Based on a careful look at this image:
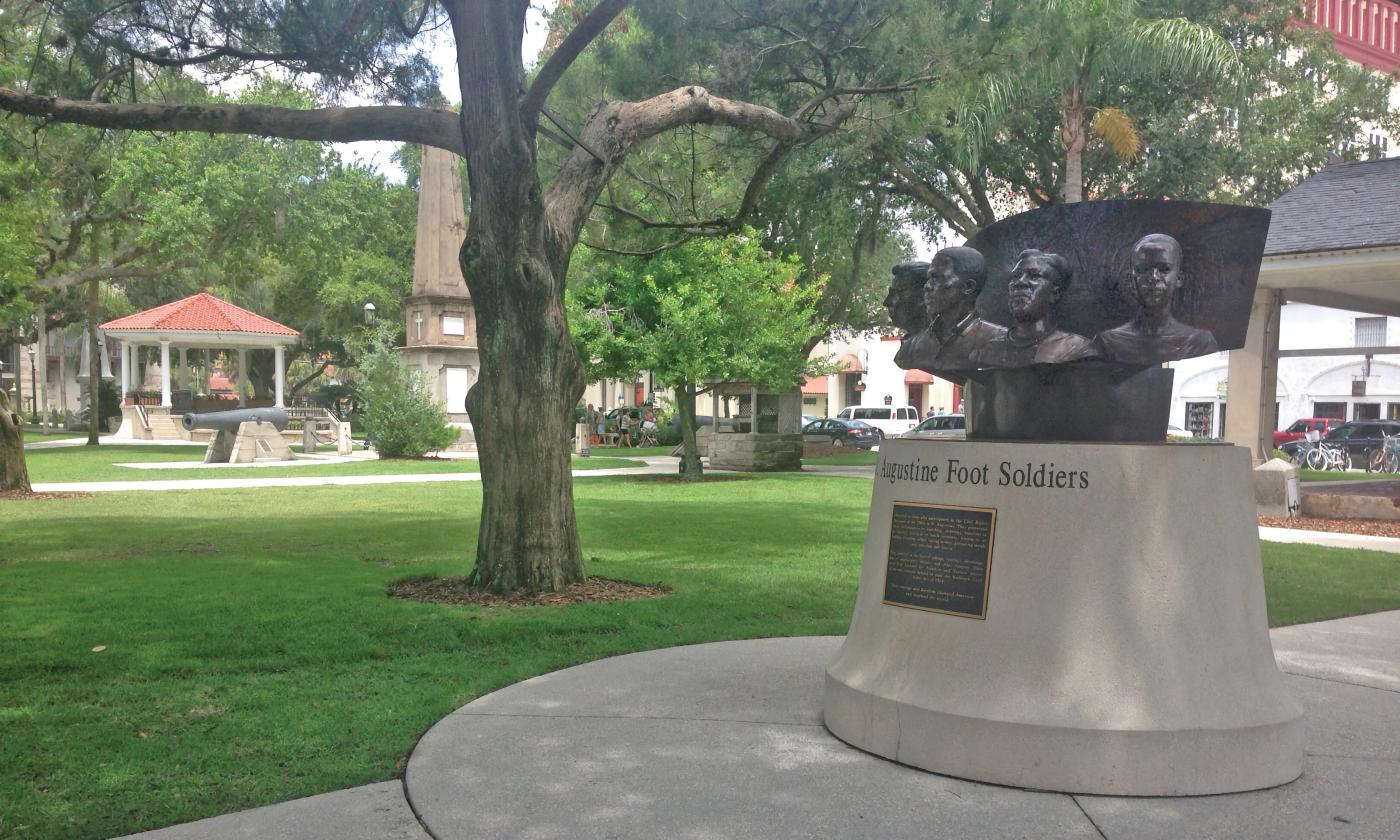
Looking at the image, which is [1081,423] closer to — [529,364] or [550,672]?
[550,672]

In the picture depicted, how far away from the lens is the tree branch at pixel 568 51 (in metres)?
8.21

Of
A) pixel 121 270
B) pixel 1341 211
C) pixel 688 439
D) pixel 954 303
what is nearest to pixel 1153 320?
pixel 954 303

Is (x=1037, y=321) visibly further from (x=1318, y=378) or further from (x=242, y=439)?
(x=1318, y=378)

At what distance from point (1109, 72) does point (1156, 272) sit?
63.6 ft

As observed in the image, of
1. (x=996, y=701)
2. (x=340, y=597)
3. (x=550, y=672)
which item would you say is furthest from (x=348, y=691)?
(x=996, y=701)

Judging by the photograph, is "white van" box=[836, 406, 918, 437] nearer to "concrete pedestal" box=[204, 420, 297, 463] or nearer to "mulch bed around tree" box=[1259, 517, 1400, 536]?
"concrete pedestal" box=[204, 420, 297, 463]

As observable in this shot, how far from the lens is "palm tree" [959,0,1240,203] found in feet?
54.6

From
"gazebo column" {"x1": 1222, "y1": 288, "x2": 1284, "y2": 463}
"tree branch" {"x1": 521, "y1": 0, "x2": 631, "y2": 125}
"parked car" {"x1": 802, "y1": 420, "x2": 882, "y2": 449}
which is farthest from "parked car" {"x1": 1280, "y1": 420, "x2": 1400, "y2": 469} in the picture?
"tree branch" {"x1": 521, "y1": 0, "x2": 631, "y2": 125}

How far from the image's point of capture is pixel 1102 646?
14.9 feet

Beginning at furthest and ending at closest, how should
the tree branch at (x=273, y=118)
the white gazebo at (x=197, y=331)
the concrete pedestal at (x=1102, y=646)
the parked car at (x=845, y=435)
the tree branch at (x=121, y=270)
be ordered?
the parked car at (x=845, y=435) < the white gazebo at (x=197, y=331) < the tree branch at (x=121, y=270) < the tree branch at (x=273, y=118) < the concrete pedestal at (x=1102, y=646)

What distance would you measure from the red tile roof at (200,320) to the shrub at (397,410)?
41.5 ft

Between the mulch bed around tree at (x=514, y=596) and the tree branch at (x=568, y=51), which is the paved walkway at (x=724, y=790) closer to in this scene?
the mulch bed around tree at (x=514, y=596)

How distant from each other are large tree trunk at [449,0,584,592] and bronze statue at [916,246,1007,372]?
12.7 ft

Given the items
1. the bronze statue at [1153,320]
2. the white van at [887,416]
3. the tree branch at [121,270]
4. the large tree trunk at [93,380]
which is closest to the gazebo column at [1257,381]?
the bronze statue at [1153,320]
